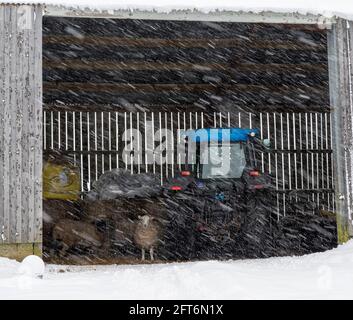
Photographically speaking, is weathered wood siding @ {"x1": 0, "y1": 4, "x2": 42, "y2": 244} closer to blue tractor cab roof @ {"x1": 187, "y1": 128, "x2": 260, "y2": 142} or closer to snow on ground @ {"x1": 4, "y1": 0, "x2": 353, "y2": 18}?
snow on ground @ {"x1": 4, "y1": 0, "x2": 353, "y2": 18}

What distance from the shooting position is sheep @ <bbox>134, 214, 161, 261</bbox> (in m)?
11.8

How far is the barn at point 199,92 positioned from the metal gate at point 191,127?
27mm

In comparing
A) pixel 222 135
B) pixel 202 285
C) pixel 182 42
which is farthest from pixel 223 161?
pixel 202 285

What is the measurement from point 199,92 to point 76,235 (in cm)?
561

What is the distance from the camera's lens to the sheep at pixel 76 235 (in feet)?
39.8

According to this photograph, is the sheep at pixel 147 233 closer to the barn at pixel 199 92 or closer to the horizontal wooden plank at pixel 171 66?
the barn at pixel 199 92

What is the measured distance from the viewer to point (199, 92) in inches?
647

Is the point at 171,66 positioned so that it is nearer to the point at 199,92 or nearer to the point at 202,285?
the point at 199,92

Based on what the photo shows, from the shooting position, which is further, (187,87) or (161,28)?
(187,87)

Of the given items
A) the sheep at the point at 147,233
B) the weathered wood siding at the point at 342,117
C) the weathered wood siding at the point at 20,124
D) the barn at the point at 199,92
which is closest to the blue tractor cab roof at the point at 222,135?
the barn at the point at 199,92
